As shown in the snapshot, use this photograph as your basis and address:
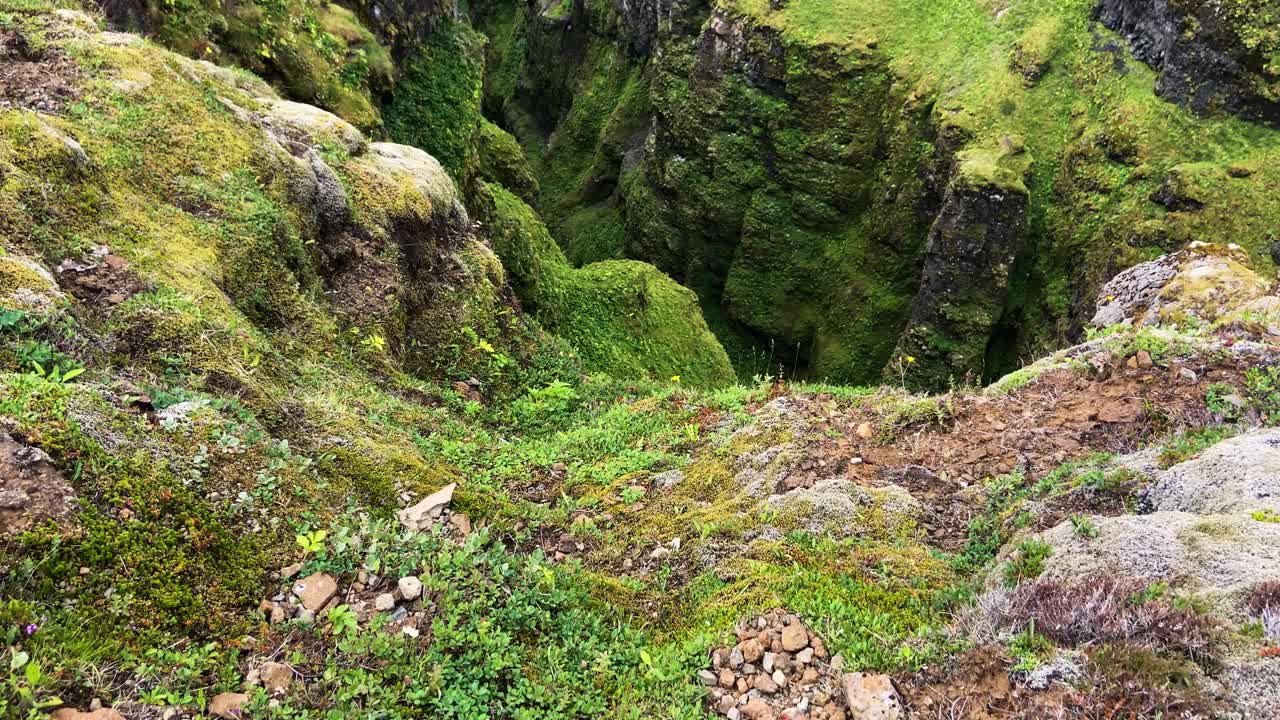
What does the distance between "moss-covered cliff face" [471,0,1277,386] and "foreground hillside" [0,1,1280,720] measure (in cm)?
2175

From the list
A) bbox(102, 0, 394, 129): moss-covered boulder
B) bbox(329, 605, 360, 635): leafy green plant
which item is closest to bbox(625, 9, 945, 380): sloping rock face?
bbox(102, 0, 394, 129): moss-covered boulder

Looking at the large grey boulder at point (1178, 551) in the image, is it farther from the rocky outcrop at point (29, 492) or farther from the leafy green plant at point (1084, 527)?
the rocky outcrop at point (29, 492)

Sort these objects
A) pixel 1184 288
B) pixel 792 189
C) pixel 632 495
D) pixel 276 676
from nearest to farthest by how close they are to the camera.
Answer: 1. pixel 276 676
2. pixel 632 495
3. pixel 1184 288
4. pixel 792 189

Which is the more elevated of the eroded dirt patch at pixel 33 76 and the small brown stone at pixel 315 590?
the eroded dirt patch at pixel 33 76

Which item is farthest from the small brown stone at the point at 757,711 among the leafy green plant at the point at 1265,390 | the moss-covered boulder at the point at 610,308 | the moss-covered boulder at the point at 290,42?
the moss-covered boulder at the point at 290,42

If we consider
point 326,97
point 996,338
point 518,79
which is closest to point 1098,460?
point 326,97

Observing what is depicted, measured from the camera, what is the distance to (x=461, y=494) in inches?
196

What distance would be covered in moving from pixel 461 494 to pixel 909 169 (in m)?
32.1

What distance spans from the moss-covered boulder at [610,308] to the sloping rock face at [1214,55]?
→ 2285 cm

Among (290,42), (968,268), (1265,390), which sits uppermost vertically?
(290,42)

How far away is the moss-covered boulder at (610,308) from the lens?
16.0 metres

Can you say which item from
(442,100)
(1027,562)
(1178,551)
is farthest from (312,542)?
(442,100)

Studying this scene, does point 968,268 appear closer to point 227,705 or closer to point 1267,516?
point 1267,516

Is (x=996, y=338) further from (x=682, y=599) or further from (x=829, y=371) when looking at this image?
(x=682, y=599)
